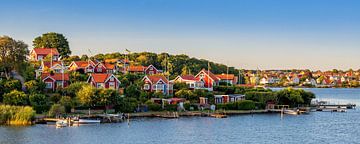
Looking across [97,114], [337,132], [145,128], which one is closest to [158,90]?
[97,114]

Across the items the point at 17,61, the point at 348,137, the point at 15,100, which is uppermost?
the point at 17,61

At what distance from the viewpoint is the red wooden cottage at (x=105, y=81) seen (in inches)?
2862

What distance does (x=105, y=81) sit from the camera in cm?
7269

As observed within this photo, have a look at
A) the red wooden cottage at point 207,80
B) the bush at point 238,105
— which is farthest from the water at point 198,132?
the red wooden cottage at point 207,80

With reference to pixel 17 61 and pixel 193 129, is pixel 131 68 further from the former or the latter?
pixel 193 129

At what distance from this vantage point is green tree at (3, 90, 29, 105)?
59219 millimetres

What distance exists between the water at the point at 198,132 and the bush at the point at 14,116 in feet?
5.39

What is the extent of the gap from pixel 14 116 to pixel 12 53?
49.8ft

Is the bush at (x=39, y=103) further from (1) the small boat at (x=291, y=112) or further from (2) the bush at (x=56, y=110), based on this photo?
(1) the small boat at (x=291, y=112)

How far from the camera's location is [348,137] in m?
53.7

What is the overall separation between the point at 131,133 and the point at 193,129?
743cm

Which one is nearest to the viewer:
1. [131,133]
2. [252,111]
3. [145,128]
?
[131,133]

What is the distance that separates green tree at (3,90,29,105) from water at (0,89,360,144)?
6.85 metres

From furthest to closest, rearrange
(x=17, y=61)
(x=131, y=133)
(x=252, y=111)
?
1. (x=252, y=111)
2. (x=17, y=61)
3. (x=131, y=133)
